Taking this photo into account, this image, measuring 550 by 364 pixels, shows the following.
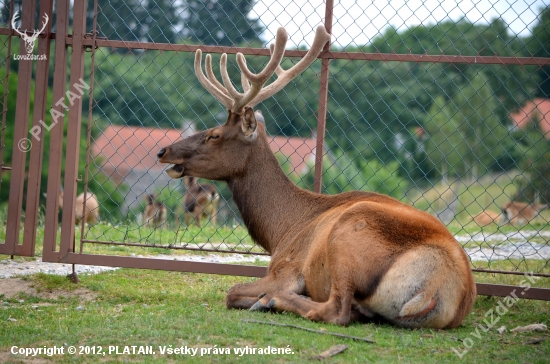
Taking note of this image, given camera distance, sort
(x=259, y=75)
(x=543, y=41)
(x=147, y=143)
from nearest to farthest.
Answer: (x=259, y=75), (x=543, y=41), (x=147, y=143)

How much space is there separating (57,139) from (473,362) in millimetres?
4800

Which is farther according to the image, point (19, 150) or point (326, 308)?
point (19, 150)

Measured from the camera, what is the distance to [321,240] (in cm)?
616

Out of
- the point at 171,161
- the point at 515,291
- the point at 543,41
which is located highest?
the point at 543,41

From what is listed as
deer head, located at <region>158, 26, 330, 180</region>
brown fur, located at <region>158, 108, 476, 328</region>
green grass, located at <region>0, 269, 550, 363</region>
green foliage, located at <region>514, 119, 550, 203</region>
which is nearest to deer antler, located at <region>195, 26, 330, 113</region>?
deer head, located at <region>158, 26, 330, 180</region>

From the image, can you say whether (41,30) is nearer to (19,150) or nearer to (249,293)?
(19,150)

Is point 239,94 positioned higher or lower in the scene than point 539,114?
lower

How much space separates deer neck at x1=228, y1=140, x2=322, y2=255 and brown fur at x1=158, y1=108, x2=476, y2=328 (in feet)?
0.03

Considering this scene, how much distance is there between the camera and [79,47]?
727cm

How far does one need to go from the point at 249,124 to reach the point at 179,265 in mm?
1615

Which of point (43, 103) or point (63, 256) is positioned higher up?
point (43, 103)

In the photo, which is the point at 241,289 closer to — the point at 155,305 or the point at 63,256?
the point at 155,305

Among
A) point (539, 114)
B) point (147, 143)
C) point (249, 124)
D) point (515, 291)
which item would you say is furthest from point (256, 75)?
point (147, 143)

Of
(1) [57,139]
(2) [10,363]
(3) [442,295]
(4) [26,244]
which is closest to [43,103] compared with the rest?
(1) [57,139]
